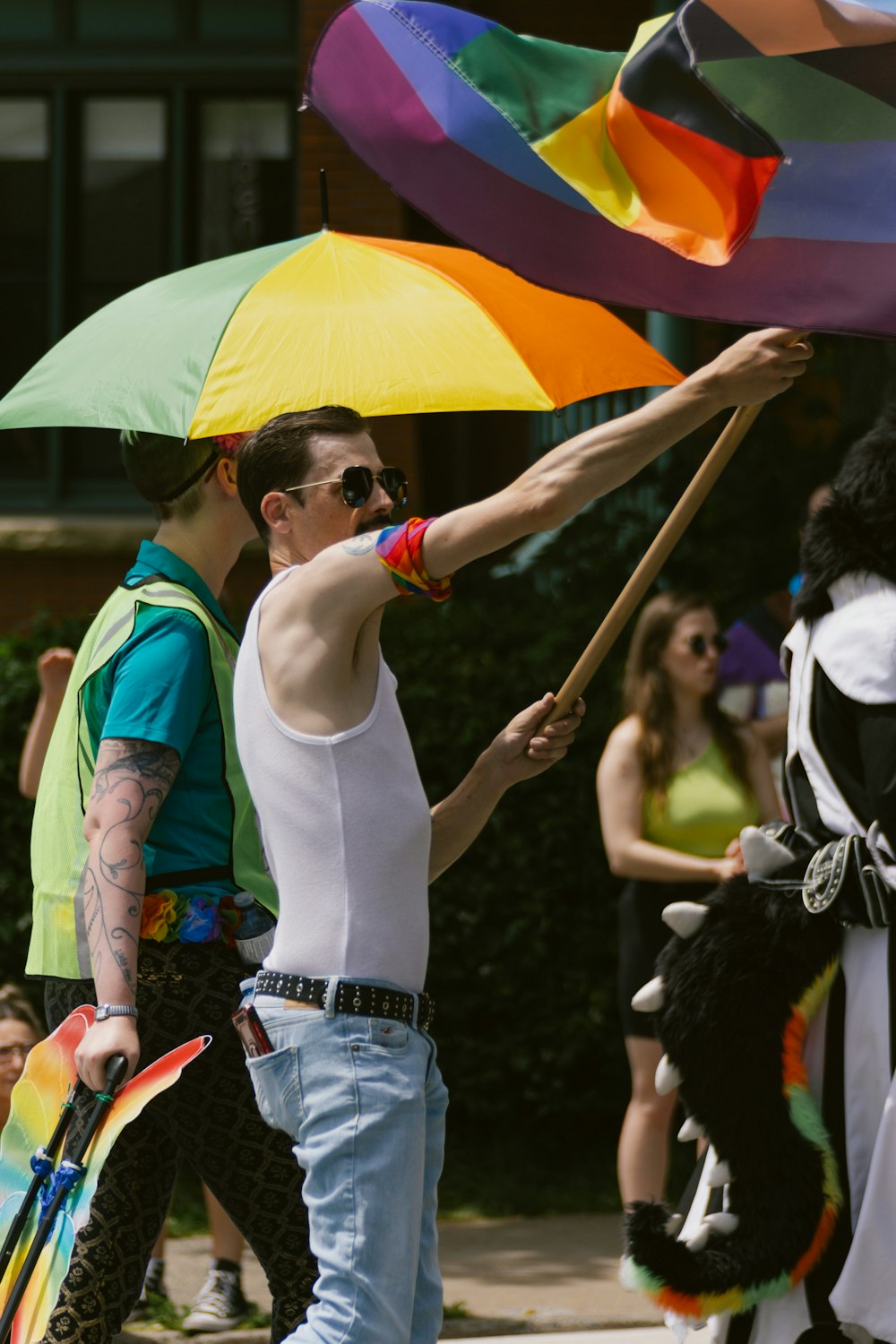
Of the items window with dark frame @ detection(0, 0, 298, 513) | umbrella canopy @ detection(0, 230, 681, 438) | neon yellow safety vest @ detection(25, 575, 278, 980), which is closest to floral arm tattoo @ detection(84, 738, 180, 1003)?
neon yellow safety vest @ detection(25, 575, 278, 980)

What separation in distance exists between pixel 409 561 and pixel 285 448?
0.51 meters

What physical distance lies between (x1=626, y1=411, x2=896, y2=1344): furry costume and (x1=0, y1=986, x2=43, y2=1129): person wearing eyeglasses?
6.10 ft

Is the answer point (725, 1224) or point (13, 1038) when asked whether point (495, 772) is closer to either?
point (725, 1224)

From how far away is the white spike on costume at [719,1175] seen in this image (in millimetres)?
3695

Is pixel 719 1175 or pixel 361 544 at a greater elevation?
pixel 361 544

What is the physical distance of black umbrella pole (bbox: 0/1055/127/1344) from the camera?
3268 mm

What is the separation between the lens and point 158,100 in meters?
10.6

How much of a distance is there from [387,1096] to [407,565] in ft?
2.63

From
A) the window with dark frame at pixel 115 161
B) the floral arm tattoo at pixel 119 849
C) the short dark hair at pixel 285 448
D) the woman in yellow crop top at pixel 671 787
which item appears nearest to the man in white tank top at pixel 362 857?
the short dark hair at pixel 285 448

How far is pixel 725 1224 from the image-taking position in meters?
3.64

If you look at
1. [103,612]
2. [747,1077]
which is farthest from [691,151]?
[747,1077]

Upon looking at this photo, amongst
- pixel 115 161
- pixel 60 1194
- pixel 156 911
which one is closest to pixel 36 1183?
pixel 60 1194

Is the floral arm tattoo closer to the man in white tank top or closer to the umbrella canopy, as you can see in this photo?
the man in white tank top

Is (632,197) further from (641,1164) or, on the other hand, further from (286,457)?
(641,1164)
